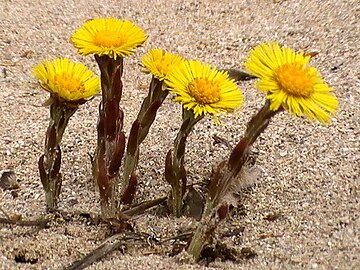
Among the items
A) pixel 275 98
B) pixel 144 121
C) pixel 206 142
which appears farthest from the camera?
pixel 206 142

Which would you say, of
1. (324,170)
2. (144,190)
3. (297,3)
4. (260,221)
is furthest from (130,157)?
(297,3)

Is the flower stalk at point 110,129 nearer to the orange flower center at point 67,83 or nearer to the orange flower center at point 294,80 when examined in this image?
the orange flower center at point 67,83

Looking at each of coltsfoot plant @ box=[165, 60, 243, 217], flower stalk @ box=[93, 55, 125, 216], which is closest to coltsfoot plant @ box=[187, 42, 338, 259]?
coltsfoot plant @ box=[165, 60, 243, 217]

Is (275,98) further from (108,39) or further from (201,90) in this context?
(108,39)

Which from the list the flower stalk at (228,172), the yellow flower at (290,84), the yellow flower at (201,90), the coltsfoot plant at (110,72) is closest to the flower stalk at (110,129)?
the coltsfoot plant at (110,72)

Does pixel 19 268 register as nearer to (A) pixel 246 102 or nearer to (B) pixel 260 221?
(B) pixel 260 221

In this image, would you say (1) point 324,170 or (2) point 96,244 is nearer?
(2) point 96,244

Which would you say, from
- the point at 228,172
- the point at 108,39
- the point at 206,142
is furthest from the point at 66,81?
the point at 206,142

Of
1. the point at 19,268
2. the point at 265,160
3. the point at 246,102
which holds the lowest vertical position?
the point at 19,268
